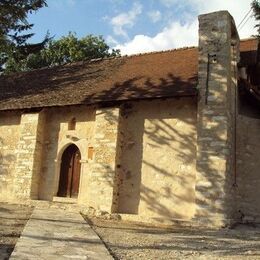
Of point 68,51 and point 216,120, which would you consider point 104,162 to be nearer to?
point 216,120

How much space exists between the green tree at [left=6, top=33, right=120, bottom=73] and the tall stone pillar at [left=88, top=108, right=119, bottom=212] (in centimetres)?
1806

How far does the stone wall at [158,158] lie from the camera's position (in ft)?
→ 39.0

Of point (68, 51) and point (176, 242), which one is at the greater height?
point (68, 51)

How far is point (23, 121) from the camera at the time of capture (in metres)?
14.9

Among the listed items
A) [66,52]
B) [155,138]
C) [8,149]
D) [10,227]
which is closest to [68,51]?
[66,52]

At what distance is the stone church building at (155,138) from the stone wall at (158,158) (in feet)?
0.10

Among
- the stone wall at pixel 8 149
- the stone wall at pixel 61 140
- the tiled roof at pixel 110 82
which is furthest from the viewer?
the stone wall at pixel 8 149

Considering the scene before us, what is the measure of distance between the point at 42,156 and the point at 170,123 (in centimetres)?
511

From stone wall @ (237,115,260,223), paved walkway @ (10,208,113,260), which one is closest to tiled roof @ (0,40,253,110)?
stone wall @ (237,115,260,223)

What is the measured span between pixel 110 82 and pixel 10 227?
710 centimetres

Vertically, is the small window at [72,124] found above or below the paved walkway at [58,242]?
above

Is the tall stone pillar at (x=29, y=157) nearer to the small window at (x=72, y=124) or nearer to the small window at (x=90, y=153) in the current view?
the small window at (x=72, y=124)

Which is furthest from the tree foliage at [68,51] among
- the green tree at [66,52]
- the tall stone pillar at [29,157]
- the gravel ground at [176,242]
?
the gravel ground at [176,242]

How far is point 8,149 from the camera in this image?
15.5m
